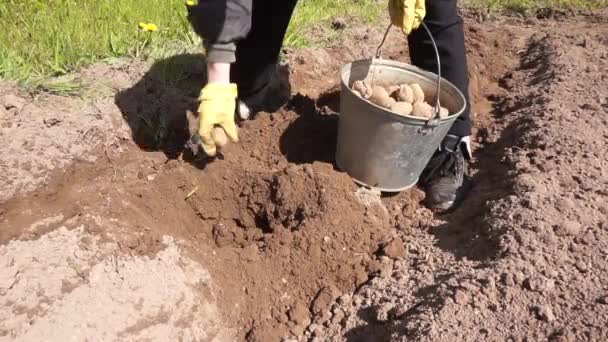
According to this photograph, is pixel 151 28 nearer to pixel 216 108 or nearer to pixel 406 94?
pixel 216 108

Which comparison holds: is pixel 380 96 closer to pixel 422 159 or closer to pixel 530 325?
pixel 422 159

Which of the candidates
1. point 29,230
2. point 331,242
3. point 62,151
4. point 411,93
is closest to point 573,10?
point 411,93

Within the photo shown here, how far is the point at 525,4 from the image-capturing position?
4.70m

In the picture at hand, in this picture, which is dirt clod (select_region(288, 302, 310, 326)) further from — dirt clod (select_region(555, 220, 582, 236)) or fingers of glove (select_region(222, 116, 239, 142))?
dirt clod (select_region(555, 220, 582, 236))

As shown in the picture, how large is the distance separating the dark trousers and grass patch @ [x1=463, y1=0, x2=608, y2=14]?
→ 2.21 m

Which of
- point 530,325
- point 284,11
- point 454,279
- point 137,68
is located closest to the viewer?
point 530,325

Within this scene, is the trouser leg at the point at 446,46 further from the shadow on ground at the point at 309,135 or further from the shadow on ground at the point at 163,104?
the shadow on ground at the point at 163,104

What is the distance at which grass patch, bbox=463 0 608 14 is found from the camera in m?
4.67

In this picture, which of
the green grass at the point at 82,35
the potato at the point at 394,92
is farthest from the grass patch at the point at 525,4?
the potato at the point at 394,92

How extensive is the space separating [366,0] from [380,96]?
7.78 feet

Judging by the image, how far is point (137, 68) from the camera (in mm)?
3045

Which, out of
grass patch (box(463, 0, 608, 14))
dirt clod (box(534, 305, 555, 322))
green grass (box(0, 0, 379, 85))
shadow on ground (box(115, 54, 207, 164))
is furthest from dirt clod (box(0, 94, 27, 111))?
grass patch (box(463, 0, 608, 14))

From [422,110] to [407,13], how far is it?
0.40 meters

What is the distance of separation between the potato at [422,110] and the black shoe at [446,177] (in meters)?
0.40
